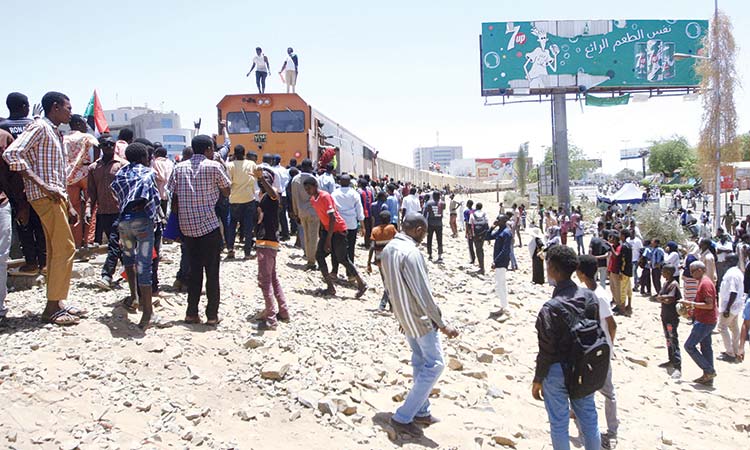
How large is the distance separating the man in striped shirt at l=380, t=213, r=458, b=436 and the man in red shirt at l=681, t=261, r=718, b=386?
15.5 ft

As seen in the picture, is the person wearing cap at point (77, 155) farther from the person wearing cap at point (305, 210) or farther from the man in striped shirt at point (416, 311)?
the man in striped shirt at point (416, 311)

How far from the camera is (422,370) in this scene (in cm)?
437

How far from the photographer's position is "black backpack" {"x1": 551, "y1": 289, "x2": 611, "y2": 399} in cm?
370

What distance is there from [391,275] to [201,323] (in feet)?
8.15

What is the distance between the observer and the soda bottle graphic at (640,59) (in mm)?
30953

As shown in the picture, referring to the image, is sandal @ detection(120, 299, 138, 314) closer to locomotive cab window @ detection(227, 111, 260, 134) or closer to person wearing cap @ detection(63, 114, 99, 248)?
person wearing cap @ detection(63, 114, 99, 248)

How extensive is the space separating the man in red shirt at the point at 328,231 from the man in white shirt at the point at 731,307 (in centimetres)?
535

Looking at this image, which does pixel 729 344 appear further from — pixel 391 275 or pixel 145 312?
pixel 145 312

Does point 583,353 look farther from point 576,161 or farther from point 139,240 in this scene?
point 576,161

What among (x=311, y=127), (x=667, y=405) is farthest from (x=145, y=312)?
(x=311, y=127)

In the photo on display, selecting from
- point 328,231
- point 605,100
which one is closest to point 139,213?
point 328,231

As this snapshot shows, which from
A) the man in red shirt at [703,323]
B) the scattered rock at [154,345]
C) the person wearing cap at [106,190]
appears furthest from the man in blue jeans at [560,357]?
the person wearing cap at [106,190]

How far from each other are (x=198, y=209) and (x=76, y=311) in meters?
1.44

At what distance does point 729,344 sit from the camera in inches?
343
